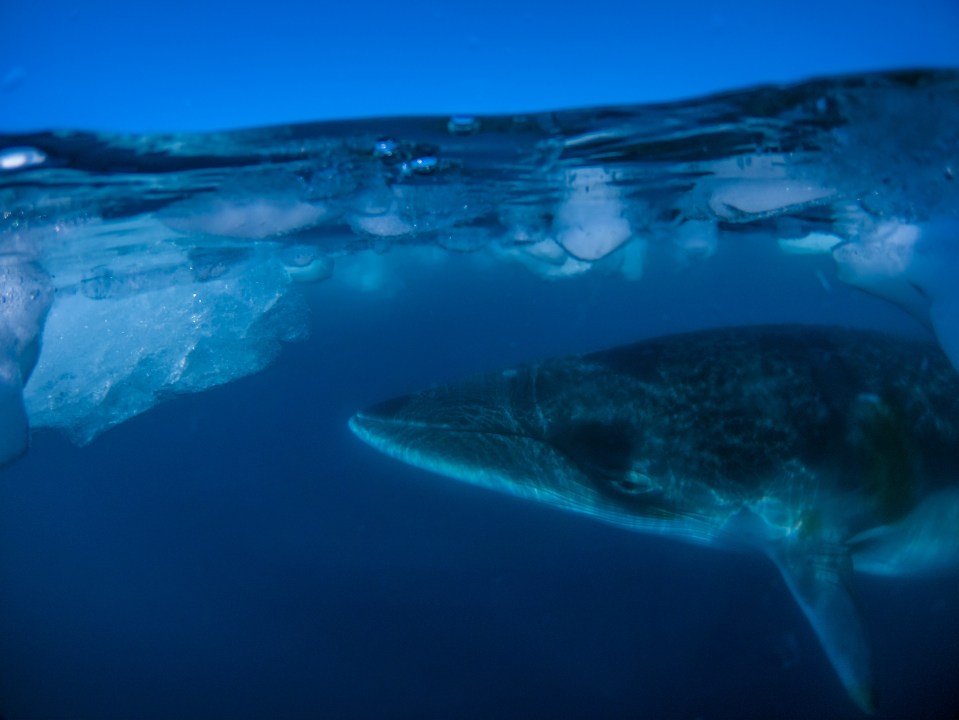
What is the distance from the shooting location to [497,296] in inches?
1236

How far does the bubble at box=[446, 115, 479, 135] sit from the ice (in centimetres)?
6

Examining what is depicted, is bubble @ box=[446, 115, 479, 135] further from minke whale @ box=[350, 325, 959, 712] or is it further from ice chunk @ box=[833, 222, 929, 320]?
ice chunk @ box=[833, 222, 929, 320]

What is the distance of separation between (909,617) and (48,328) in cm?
2078

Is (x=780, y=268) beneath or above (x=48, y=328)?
above

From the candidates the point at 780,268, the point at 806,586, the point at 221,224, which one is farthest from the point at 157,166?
the point at 780,268

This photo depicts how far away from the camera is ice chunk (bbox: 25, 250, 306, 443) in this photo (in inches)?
368

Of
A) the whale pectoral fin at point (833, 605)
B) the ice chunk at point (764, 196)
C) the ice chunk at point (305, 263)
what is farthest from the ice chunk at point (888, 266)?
the ice chunk at point (305, 263)

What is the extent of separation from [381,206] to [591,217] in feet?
13.6

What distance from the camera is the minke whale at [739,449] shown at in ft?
15.0

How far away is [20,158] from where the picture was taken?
574 centimetres

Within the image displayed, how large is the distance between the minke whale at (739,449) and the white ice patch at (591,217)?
4.47 metres

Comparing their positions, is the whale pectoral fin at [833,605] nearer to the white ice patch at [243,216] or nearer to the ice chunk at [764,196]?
the ice chunk at [764,196]

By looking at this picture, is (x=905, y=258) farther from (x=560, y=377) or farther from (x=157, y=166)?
(x=157, y=166)

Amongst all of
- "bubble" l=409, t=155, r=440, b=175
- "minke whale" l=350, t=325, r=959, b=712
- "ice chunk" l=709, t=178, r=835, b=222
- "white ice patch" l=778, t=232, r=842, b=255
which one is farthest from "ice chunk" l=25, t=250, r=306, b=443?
"white ice patch" l=778, t=232, r=842, b=255
